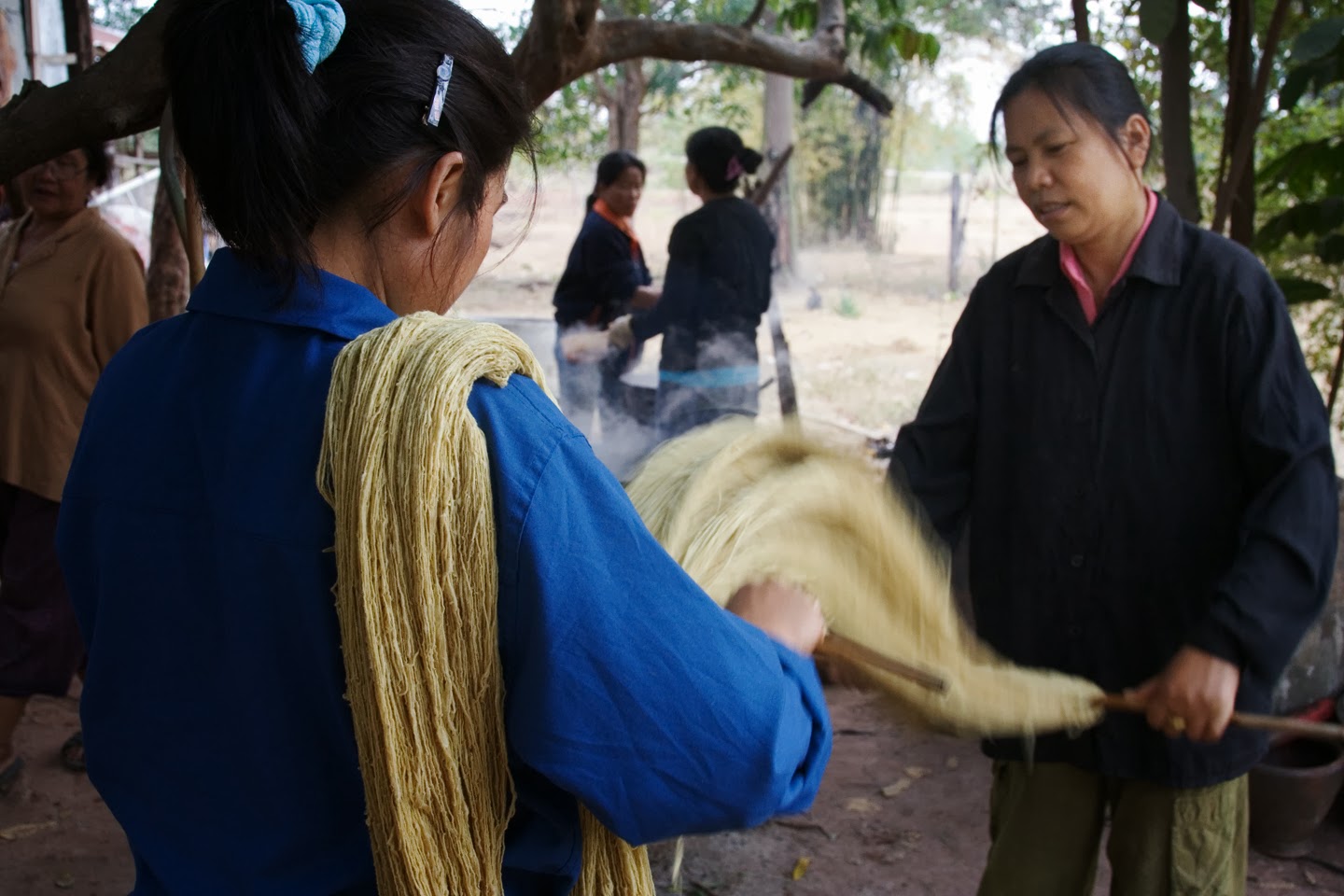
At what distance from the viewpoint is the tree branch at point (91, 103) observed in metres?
1.85

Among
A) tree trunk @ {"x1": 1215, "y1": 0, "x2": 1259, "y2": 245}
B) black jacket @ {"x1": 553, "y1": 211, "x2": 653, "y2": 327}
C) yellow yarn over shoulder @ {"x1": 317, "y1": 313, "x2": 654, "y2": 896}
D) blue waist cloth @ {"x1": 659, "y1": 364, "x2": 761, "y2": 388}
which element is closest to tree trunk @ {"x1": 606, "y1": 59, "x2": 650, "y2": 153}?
black jacket @ {"x1": 553, "y1": 211, "x2": 653, "y2": 327}

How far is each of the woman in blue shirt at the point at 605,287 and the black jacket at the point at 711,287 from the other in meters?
0.47

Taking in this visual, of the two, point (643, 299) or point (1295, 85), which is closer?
point (1295, 85)

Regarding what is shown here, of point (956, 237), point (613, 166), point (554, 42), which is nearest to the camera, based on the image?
point (554, 42)

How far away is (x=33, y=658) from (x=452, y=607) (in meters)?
3.30

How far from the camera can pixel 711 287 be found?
558 centimetres

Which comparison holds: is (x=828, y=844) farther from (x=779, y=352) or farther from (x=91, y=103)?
(x=779, y=352)

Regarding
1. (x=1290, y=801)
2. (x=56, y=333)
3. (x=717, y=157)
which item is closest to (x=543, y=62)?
(x=56, y=333)

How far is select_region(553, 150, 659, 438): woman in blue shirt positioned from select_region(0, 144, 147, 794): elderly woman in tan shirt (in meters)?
2.64

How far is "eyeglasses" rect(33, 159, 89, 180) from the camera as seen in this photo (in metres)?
3.60

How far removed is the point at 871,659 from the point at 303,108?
0.86 m

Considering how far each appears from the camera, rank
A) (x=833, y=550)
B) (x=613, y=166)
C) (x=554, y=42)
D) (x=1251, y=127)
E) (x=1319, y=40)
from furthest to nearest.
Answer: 1. (x=613, y=166)
2. (x=1251, y=127)
3. (x=1319, y=40)
4. (x=554, y=42)
5. (x=833, y=550)

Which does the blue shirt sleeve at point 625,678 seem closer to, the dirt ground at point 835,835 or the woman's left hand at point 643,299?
the dirt ground at point 835,835

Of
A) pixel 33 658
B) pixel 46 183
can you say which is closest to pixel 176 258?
pixel 46 183
